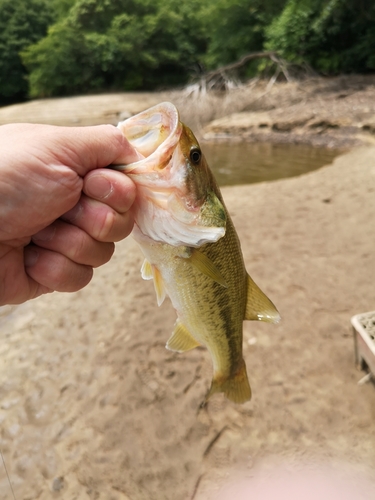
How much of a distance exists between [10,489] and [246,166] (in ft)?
34.2

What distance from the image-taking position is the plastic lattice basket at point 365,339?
3.16 m

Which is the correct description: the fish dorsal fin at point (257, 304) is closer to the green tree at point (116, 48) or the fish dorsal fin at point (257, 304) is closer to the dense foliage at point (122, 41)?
the dense foliage at point (122, 41)

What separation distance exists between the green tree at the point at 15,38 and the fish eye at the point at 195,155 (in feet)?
127

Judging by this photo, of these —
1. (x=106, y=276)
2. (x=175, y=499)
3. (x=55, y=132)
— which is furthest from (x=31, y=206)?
(x=106, y=276)

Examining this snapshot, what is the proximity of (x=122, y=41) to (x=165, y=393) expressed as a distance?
34736 mm

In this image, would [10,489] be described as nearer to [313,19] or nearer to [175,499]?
[175,499]

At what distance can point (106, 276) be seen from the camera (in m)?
5.62

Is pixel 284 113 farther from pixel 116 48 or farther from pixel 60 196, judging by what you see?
pixel 116 48

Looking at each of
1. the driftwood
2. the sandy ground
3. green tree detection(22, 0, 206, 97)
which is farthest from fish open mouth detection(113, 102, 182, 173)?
green tree detection(22, 0, 206, 97)

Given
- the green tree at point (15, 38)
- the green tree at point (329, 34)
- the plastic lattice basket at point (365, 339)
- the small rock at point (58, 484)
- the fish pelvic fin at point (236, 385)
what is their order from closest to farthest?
the fish pelvic fin at point (236, 385) → the small rock at point (58, 484) → the plastic lattice basket at point (365, 339) → the green tree at point (329, 34) → the green tree at point (15, 38)

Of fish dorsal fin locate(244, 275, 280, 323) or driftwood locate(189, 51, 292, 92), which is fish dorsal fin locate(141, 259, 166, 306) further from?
driftwood locate(189, 51, 292, 92)

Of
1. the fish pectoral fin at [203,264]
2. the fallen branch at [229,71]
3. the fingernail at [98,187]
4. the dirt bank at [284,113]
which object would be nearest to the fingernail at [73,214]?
the fingernail at [98,187]

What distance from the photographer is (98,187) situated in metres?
1.57

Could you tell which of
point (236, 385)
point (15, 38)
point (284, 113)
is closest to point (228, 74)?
point (284, 113)
